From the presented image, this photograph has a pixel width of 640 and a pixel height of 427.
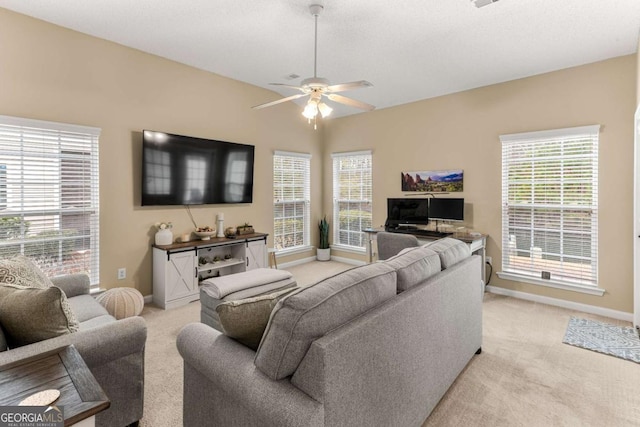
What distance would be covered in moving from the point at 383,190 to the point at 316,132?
1.84 m

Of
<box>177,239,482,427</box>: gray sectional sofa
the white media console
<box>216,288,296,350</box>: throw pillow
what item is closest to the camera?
<box>177,239,482,427</box>: gray sectional sofa

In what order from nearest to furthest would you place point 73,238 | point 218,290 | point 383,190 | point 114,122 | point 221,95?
1. point 218,290
2. point 73,238
3. point 114,122
4. point 221,95
5. point 383,190

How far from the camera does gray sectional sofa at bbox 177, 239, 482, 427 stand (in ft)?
3.92

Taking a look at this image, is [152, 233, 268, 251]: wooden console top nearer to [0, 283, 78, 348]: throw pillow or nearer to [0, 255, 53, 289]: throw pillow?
[0, 255, 53, 289]: throw pillow

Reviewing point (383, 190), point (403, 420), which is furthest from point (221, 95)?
point (403, 420)

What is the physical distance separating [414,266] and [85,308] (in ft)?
8.21

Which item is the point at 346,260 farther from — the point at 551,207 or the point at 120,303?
the point at 120,303

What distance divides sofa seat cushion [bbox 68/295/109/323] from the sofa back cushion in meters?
1.81

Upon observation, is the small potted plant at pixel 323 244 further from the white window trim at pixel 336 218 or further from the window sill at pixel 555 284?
the window sill at pixel 555 284

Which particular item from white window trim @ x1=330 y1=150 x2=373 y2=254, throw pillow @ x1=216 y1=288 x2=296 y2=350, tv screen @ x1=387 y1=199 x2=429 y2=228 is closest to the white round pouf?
throw pillow @ x1=216 y1=288 x2=296 y2=350

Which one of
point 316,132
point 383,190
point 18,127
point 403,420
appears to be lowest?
point 403,420

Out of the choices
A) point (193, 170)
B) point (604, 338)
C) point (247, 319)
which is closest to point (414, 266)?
point (247, 319)

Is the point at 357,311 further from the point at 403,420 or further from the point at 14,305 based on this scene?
the point at 14,305

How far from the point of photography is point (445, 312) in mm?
2072
